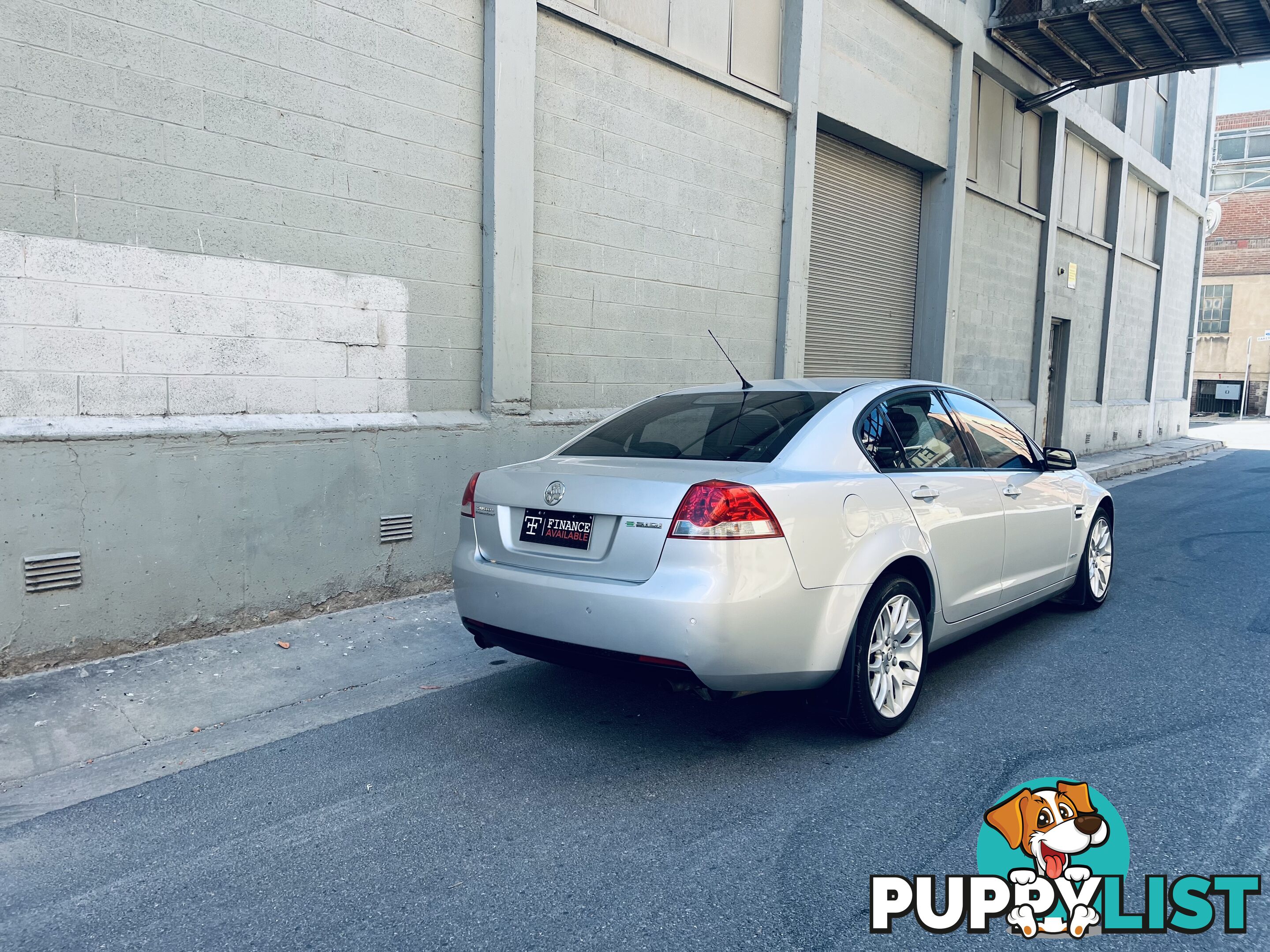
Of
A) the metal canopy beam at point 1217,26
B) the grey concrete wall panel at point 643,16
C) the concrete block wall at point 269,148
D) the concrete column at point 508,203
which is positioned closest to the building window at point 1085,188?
the metal canopy beam at point 1217,26

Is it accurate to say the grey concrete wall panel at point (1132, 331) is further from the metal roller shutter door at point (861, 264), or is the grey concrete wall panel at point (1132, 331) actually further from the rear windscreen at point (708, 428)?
the rear windscreen at point (708, 428)

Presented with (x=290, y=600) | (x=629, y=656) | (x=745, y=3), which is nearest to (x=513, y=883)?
(x=629, y=656)

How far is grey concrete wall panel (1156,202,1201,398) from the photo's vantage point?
78.4ft

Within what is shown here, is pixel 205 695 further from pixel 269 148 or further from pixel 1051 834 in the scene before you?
pixel 1051 834

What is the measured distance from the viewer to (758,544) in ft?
11.7

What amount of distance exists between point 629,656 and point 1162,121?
80.5 ft

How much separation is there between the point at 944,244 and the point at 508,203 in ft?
28.2

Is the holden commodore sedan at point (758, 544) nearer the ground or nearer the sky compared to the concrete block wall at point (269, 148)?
nearer the ground

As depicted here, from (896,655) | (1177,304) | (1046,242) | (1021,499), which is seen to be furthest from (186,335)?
(1177,304)

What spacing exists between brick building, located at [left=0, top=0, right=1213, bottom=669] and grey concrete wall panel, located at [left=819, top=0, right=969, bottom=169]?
3.0 inches

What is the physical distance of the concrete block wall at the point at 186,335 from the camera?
4.89 metres

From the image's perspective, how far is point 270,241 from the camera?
5801 millimetres

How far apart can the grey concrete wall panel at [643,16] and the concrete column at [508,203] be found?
111 cm

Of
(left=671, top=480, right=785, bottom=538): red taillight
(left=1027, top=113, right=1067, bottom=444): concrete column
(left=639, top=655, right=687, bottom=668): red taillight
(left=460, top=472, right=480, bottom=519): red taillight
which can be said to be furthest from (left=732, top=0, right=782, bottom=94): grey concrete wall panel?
(left=1027, top=113, right=1067, bottom=444): concrete column
